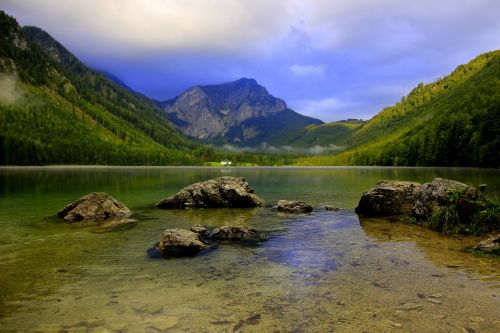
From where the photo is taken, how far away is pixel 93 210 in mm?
27922

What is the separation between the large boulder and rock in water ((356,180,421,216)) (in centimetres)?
313

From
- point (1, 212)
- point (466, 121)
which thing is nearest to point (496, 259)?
point (1, 212)

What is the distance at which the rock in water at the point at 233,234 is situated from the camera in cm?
2000

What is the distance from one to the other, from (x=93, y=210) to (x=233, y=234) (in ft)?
46.3

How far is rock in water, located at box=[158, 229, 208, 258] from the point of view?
54.0 ft

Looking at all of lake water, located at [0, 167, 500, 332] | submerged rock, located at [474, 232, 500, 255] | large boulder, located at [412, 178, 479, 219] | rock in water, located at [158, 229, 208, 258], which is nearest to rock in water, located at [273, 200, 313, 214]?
large boulder, located at [412, 178, 479, 219]

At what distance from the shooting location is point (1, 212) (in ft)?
99.6

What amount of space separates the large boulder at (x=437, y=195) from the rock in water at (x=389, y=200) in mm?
3135

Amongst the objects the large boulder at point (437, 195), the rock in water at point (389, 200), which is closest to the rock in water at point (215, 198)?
the rock in water at point (389, 200)

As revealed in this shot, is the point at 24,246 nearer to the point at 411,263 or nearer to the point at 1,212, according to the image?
the point at 1,212

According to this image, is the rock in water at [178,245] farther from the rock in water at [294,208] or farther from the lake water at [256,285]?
the rock in water at [294,208]

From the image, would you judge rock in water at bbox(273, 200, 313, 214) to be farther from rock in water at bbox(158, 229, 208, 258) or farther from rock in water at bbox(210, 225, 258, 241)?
rock in water at bbox(158, 229, 208, 258)

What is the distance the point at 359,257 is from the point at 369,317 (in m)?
6.64

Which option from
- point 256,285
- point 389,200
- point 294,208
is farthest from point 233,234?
point 389,200
